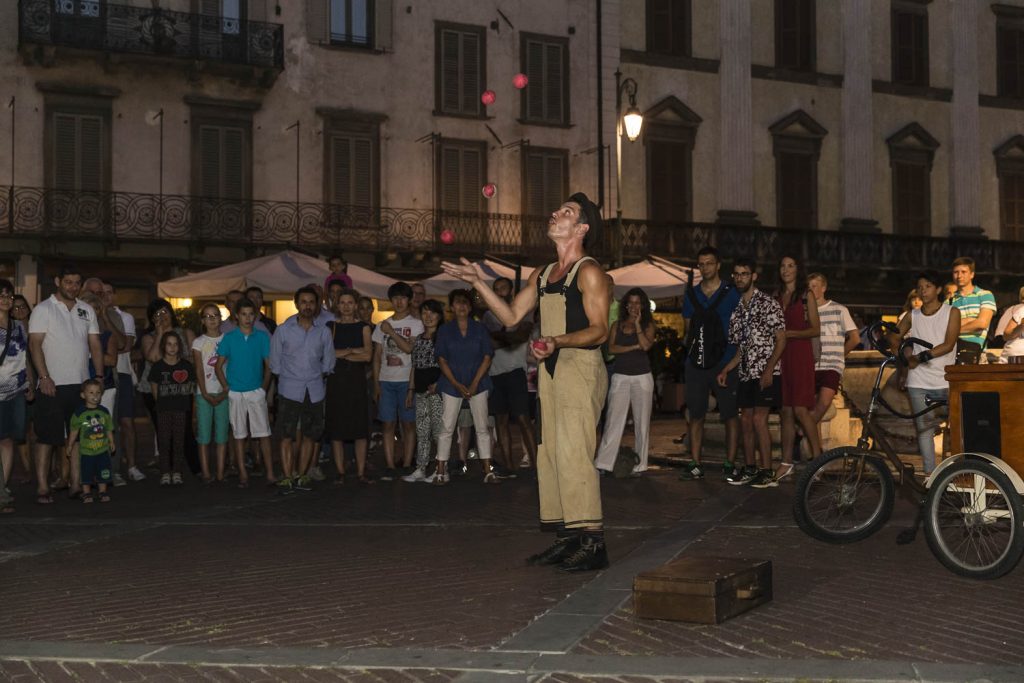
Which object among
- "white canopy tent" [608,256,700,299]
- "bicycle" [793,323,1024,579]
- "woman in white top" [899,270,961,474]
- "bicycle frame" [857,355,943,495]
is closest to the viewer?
"bicycle" [793,323,1024,579]

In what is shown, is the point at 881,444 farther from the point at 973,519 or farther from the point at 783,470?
the point at 783,470

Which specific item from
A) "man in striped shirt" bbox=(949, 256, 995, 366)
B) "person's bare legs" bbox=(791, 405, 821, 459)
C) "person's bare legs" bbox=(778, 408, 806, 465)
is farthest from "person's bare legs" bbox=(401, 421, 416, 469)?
"man in striped shirt" bbox=(949, 256, 995, 366)

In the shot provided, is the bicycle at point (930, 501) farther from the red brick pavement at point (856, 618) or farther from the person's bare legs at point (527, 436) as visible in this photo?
the person's bare legs at point (527, 436)

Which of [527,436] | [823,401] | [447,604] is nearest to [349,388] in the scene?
[527,436]

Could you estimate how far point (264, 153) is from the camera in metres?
27.0

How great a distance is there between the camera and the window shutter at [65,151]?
2530 centimetres

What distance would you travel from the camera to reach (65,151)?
25344 millimetres

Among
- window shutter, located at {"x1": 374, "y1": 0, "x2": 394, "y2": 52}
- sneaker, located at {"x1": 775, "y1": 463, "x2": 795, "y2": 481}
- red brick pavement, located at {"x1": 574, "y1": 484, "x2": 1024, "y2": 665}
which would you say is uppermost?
window shutter, located at {"x1": 374, "y1": 0, "x2": 394, "y2": 52}

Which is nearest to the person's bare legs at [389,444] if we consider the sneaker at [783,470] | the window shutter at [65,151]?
the sneaker at [783,470]

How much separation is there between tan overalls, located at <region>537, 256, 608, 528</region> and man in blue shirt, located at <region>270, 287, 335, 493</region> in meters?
4.75

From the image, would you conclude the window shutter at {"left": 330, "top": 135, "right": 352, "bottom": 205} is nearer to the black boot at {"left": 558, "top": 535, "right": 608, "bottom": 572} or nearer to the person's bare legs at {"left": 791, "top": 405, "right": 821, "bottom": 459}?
the person's bare legs at {"left": 791, "top": 405, "right": 821, "bottom": 459}

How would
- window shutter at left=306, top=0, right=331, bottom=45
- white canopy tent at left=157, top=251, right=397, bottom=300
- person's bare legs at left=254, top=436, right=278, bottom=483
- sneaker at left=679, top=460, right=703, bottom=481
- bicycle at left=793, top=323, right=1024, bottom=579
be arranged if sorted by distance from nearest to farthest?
bicycle at left=793, top=323, right=1024, bottom=579 → person's bare legs at left=254, top=436, right=278, bottom=483 → sneaker at left=679, top=460, right=703, bottom=481 → white canopy tent at left=157, top=251, right=397, bottom=300 → window shutter at left=306, top=0, right=331, bottom=45

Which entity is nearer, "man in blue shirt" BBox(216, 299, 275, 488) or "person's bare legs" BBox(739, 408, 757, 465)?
"person's bare legs" BBox(739, 408, 757, 465)

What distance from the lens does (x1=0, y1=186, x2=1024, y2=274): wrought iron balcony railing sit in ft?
82.7
